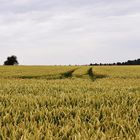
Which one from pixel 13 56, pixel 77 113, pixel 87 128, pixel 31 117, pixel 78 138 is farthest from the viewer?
pixel 13 56

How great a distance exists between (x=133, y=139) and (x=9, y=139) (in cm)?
124

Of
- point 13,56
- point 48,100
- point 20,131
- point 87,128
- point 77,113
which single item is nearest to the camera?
point 20,131

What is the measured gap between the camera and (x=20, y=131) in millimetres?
4465

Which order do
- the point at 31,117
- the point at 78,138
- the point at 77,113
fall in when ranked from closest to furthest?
the point at 78,138
the point at 31,117
the point at 77,113

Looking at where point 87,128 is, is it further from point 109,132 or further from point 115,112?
point 115,112

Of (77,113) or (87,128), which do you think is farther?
(77,113)

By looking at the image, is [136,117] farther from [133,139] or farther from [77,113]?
[133,139]

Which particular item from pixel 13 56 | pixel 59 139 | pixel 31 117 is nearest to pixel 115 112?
pixel 31 117

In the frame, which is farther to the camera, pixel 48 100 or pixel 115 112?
pixel 48 100

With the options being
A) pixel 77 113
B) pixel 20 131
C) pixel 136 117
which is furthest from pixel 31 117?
pixel 136 117

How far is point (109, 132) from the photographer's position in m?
4.56

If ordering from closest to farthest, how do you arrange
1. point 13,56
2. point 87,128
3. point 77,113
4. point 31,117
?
point 87,128
point 31,117
point 77,113
point 13,56

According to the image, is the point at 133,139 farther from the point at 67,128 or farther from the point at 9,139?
the point at 9,139

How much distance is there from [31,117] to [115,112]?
1335mm
